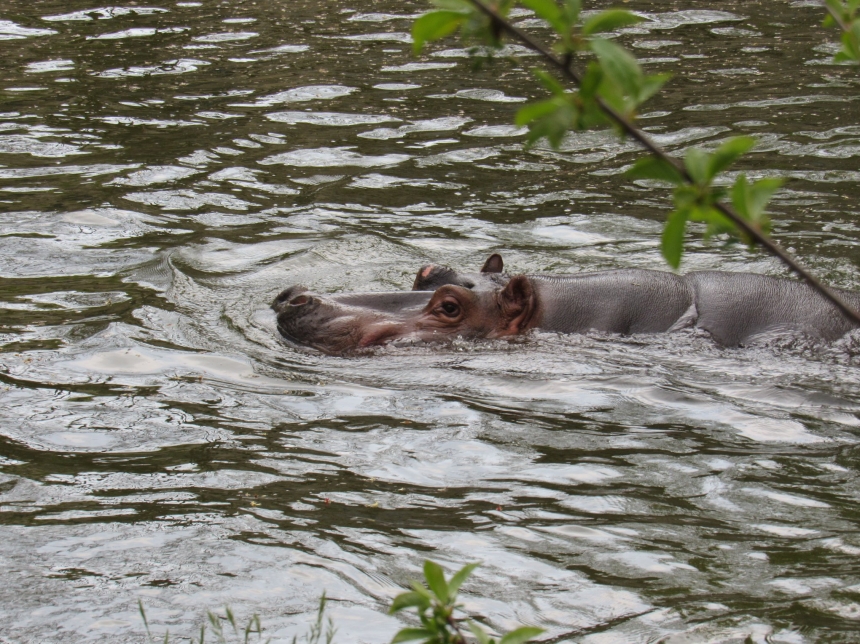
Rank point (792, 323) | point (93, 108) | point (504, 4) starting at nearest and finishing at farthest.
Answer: point (504, 4)
point (792, 323)
point (93, 108)

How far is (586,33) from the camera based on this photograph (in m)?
1.55

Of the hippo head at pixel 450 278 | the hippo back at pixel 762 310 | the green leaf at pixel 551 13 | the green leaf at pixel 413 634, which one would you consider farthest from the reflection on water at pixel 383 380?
the green leaf at pixel 551 13

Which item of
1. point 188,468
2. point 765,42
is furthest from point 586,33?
point 765,42

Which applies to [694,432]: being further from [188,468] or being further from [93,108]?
[93,108]

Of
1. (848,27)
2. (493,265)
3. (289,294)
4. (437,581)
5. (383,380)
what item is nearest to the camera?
(848,27)

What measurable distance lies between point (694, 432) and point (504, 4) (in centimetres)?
360

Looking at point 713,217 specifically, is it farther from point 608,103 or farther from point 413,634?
point 413,634

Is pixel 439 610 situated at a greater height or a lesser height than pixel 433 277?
greater

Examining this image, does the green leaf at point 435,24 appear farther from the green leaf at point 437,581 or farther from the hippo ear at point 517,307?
Result: the hippo ear at point 517,307

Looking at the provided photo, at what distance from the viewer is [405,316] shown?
21.4 feet

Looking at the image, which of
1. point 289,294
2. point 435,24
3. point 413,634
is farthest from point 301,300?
point 435,24

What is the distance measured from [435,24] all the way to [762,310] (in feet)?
16.3

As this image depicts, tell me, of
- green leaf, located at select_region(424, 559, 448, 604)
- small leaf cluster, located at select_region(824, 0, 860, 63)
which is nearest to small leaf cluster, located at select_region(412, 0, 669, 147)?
small leaf cluster, located at select_region(824, 0, 860, 63)

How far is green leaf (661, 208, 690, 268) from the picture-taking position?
1.60 m
